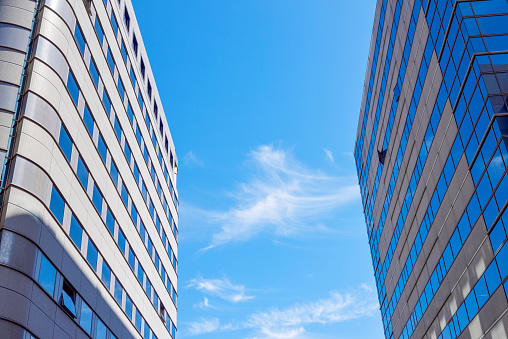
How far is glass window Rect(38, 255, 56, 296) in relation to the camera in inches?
997

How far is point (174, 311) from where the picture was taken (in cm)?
5797

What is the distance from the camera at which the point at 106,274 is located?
35.2 meters

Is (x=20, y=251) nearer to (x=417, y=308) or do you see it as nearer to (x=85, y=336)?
(x=85, y=336)

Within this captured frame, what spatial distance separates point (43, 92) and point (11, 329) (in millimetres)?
12268

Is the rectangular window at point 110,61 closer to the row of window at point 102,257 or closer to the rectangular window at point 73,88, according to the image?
the rectangular window at point 73,88

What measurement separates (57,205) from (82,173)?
4760 millimetres

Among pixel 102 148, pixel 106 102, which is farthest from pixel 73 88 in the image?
pixel 106 102

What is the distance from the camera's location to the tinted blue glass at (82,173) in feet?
105

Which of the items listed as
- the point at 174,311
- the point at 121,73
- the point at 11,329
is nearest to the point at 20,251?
the point at 11,329

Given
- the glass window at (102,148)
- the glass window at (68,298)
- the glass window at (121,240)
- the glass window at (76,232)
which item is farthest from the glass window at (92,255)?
the glass window at (102,148)

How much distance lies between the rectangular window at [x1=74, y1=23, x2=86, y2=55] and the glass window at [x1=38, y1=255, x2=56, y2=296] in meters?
14.5

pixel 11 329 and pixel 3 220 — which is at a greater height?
pixel 3 220

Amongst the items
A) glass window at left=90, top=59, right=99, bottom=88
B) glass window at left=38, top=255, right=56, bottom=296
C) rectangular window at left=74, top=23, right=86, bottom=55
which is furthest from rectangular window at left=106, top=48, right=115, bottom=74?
glass window at left=38, top=255, right=56, bottom=296

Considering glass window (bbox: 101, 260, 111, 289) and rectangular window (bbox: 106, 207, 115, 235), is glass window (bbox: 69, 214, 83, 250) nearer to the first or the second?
glass window (bbox: 101, 260, 111, 289)
